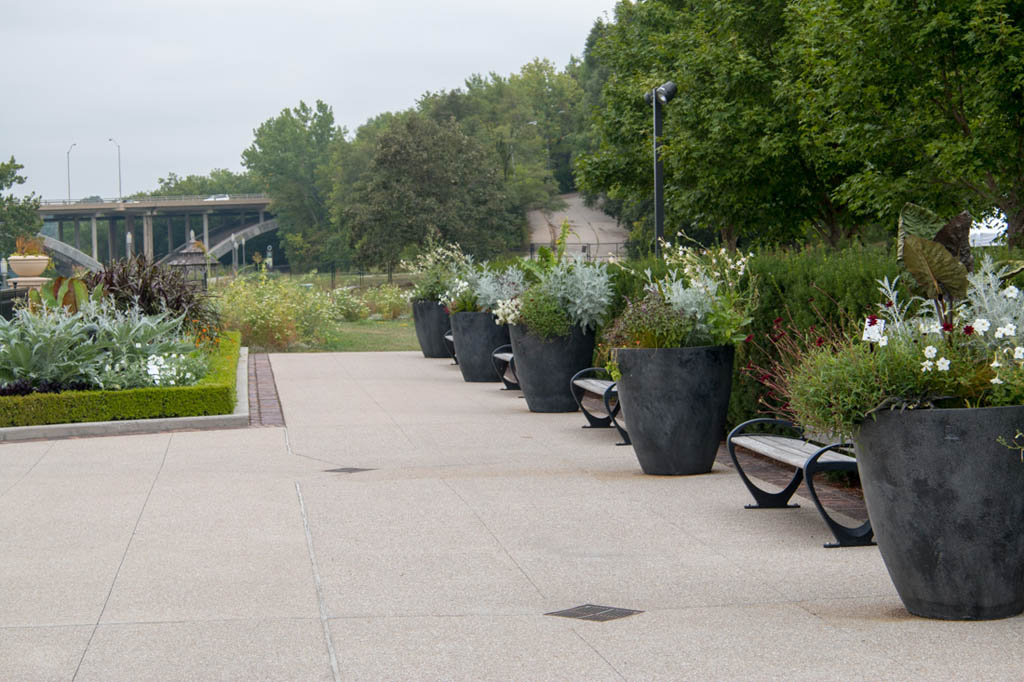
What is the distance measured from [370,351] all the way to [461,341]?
7135 millimetres

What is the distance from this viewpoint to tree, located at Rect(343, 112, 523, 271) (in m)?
61.6

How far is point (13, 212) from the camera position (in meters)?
81.4

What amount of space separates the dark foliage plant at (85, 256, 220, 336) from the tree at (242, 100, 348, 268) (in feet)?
256

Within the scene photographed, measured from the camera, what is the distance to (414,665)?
13.5ft

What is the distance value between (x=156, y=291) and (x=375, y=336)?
1156 cm

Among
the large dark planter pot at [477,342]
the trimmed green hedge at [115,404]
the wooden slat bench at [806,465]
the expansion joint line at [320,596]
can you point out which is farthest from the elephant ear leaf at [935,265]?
the large dark planter pot at [477,342]

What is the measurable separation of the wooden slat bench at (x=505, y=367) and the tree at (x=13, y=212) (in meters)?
73.5

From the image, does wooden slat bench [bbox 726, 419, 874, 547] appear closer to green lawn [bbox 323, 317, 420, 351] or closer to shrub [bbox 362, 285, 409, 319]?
green lawn [bbox 323, 317, 420, 351]

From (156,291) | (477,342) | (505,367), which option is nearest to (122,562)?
(505,367)

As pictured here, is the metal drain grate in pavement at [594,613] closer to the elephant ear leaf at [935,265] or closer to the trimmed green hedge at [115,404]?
the elephant ear leaf at [935,265]

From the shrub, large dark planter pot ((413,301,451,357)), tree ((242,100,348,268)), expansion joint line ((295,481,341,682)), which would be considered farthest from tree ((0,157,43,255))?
expansion joint line ((295,481,341,682))

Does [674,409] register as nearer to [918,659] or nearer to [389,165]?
[918,659]

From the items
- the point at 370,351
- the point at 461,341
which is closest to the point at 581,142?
the point at 370,351

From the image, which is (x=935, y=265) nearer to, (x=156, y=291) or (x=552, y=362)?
(x=552, y=362)
